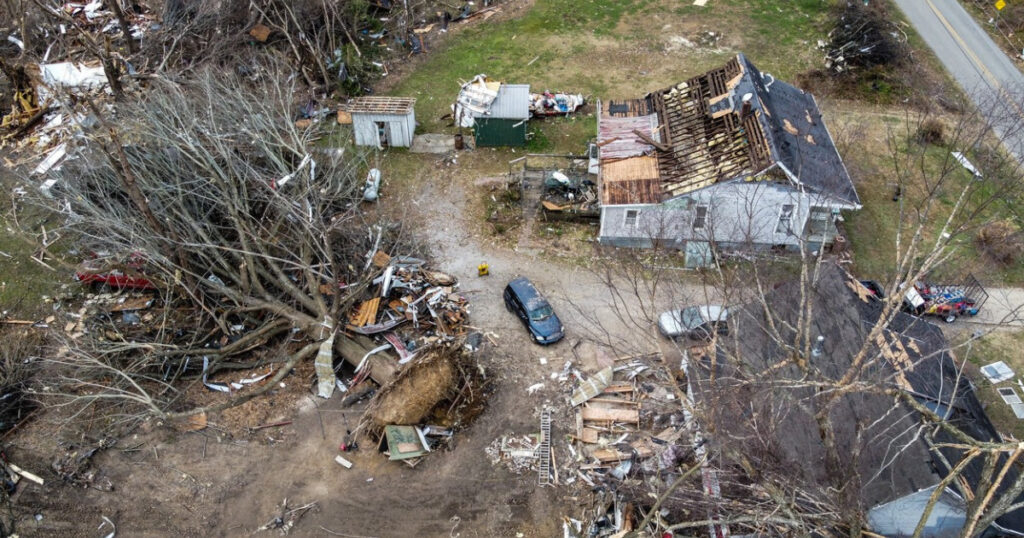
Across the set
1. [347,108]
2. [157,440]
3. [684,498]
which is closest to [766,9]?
[347,108]

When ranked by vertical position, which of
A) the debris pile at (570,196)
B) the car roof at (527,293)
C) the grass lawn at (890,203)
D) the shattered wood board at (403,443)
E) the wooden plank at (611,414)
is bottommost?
the shattered wood board at (403,443)

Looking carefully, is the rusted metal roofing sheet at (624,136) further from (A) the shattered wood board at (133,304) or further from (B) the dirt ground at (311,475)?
(A) the shattered wood board at (133,304)

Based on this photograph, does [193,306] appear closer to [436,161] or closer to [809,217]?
[436,161]

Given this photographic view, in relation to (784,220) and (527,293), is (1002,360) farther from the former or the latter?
(527,293)

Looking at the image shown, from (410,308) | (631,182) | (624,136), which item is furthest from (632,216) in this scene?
(410,308)

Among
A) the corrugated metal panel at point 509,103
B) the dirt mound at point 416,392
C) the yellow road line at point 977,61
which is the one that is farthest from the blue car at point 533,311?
the yellow road line at point 977,61

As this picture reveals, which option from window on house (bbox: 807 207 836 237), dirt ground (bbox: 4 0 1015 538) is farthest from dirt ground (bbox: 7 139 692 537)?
window on house (bbox: 807 207 836 237)

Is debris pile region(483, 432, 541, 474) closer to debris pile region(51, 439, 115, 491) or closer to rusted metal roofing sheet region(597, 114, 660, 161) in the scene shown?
debris pile region(51, 439, 115, 491)

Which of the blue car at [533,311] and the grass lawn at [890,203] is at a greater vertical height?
the grass lawn at [890,203]
